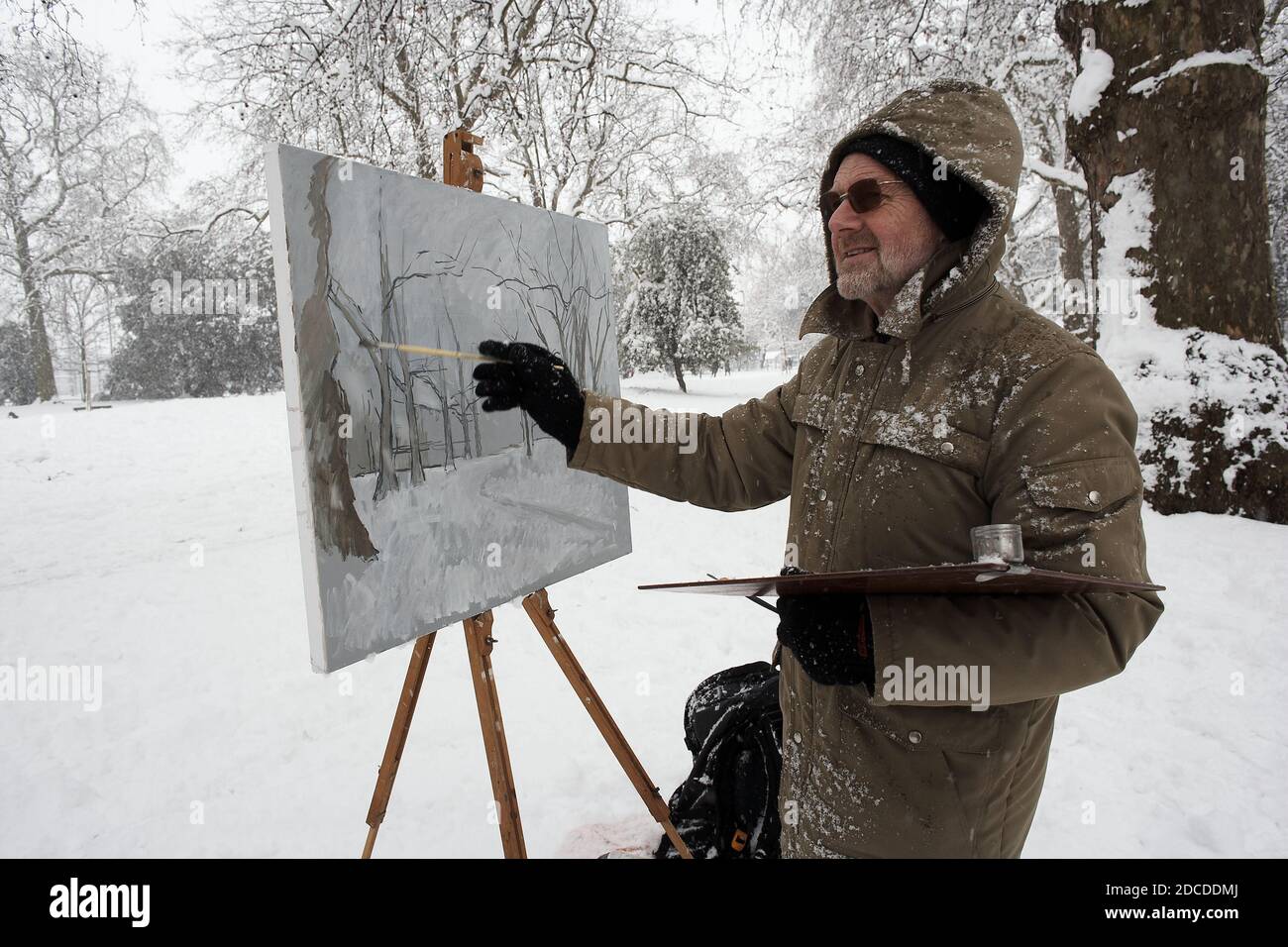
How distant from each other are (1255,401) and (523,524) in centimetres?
477

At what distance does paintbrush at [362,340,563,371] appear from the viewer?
162cm

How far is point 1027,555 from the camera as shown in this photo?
100cm

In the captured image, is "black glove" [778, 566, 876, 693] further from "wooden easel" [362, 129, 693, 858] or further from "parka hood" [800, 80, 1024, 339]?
"wooden easel" [362, 129, 693, 858]

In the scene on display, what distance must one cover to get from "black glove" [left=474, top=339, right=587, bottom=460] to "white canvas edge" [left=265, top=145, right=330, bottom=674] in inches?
16.8

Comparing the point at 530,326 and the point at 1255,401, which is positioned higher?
the point at 530,326

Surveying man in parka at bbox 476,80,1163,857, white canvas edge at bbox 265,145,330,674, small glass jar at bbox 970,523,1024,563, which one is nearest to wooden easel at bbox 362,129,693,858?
white canvas edge at bbox 265,145,330,674

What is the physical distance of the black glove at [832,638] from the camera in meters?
1.07

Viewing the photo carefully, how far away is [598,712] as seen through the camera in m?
2.04

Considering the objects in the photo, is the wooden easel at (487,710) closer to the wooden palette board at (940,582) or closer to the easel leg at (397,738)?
the easel leg at (397,738)

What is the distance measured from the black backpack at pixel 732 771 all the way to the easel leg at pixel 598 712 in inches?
3.9

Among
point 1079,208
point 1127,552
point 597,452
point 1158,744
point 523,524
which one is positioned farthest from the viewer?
point 1079,208

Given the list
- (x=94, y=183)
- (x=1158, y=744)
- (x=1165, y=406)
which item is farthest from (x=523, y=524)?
(x=94, y=183)

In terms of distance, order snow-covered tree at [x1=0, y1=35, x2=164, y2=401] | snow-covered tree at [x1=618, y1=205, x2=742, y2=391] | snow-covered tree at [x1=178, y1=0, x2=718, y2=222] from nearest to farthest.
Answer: snow-covered tree at [x1=178, y1=0, x2=718, y2=222] → snow-covered tree at [x1=0, y1=35, x2=164, y2=401] → snow-covered tree at [x1=618, y1=205, x2=742, y2=391]

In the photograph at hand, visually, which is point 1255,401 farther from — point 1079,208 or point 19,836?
point 1079,208
